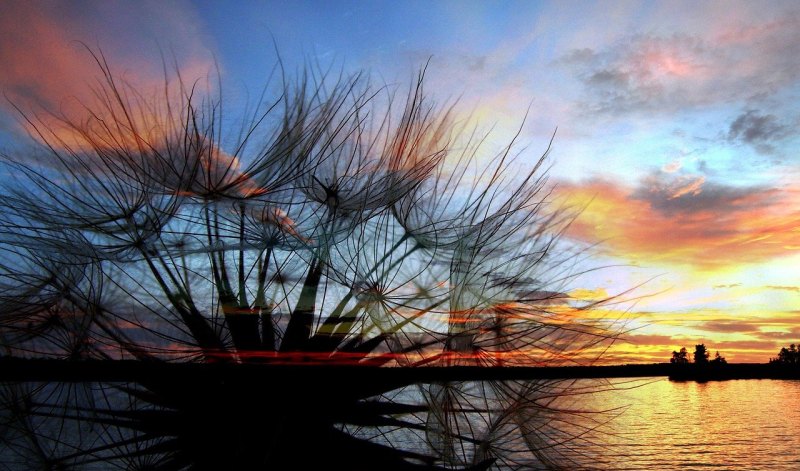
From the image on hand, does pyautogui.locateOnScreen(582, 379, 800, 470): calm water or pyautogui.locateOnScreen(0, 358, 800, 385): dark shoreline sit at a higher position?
pyautogui.locateOnScreen(0, 358, 800, 385): dark shoreline

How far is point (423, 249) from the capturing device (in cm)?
593

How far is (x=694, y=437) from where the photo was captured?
49.2 ft

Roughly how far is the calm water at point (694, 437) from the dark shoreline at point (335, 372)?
7.64 feet

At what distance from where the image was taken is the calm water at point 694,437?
6441mm

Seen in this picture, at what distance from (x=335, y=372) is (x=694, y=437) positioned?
15210 millimetres

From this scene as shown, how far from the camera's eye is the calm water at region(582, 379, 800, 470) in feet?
21.1

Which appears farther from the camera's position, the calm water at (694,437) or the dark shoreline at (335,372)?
the calm water at (694,437)

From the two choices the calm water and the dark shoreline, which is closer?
the dark shoreline

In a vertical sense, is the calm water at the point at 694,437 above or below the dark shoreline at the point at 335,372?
below

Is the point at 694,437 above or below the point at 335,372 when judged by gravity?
below

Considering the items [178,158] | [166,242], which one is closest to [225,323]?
[166,242]

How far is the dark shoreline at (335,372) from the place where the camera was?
6.73 feet

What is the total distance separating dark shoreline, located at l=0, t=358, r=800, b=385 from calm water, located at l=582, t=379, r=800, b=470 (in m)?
2.33

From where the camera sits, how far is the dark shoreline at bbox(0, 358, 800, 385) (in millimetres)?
2051
